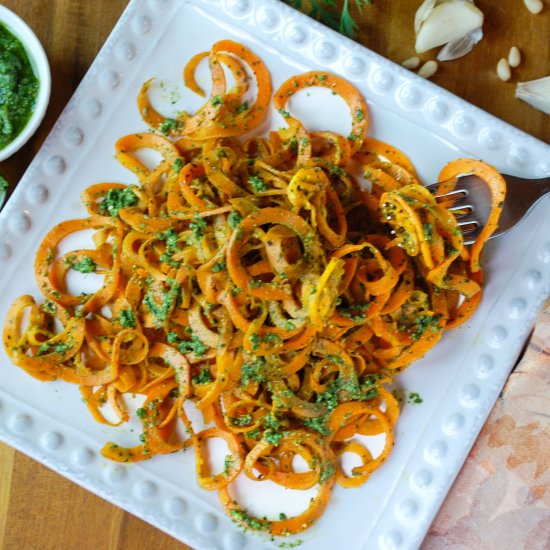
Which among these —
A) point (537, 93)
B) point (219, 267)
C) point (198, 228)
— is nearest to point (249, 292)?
point (219, 267)

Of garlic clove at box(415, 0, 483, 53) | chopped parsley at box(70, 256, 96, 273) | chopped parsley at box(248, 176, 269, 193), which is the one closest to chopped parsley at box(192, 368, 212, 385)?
chopped parsley at box(70, 256, 96, 273)

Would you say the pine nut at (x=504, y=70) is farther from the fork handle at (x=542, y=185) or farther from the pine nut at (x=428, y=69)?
the fork handle at (x=542, y=185)

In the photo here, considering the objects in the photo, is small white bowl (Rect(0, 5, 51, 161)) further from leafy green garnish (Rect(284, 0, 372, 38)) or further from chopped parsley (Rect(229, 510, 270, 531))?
chopped parsley (Rect(229, 510, 270, 531))

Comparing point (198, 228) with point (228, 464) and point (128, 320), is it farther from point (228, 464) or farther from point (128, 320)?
point (228, 464)

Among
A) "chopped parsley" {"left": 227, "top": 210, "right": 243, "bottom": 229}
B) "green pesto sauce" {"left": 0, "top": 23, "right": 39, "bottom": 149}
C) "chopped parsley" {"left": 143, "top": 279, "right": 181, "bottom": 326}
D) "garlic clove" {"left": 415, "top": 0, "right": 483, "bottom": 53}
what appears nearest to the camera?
"chopped parsley" {"left": 227, "top": 210, "right": 243, "bottom": 229}

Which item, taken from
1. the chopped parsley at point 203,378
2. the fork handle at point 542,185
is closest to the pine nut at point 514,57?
the fork handle at point 542,185
